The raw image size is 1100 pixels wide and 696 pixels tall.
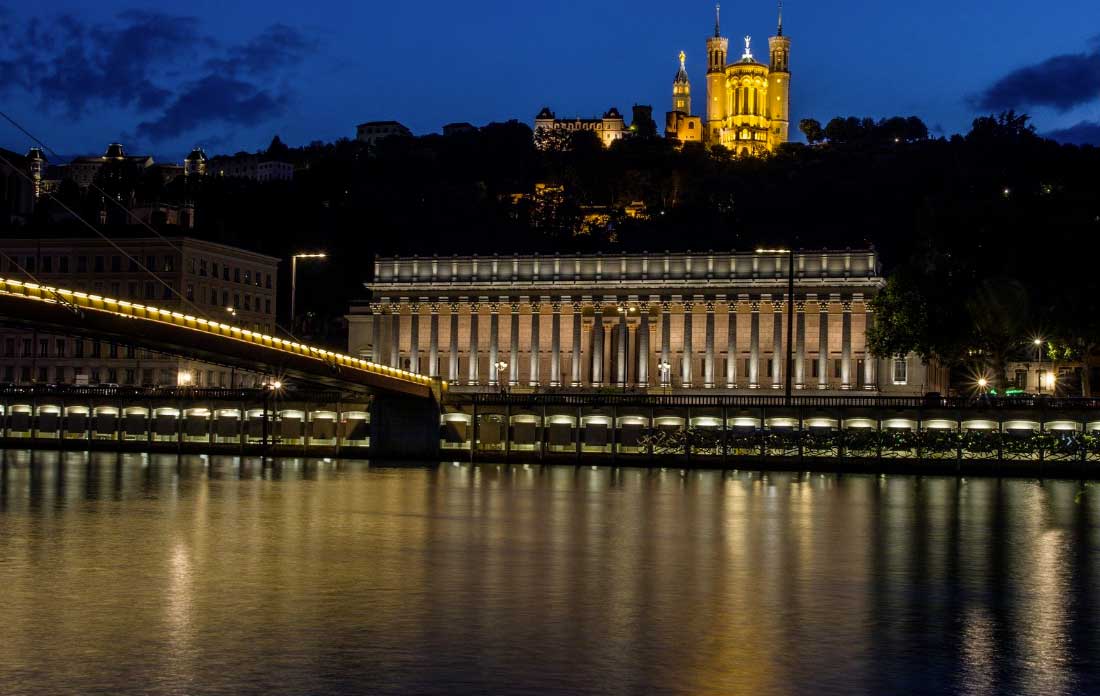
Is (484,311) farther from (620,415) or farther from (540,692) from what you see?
(540,692)

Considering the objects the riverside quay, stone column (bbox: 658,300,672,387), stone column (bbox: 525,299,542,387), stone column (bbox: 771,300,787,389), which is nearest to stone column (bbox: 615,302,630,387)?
stone column (bbox: 658,300,672,387)

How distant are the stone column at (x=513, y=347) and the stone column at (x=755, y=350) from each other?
2576 cm

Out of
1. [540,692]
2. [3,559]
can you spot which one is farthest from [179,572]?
[540,692]

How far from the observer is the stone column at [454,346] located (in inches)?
6649

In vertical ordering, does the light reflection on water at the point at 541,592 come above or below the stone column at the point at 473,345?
below

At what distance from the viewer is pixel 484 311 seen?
16850 cm

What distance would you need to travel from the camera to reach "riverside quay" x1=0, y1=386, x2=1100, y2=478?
97312 millimetres

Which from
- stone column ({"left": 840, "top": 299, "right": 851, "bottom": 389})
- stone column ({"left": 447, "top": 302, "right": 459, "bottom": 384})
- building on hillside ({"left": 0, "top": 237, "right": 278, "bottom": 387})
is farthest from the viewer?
stone column ({"left": 447, "top": 302, "right": 459, "bottom": 384})

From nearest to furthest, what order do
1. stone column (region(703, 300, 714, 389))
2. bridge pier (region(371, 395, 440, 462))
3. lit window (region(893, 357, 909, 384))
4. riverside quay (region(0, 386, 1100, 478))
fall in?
riverside quay (region(0, 386, 1100, 478))
bridge pier (region(371, 395, 440, 462))
lit window (region(893, 357, 909, 384))
stone column (region(703, 300, 714, 389))

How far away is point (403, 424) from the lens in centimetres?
10881

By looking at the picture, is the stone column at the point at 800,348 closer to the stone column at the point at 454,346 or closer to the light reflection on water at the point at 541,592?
the stone column at the point at 454,346

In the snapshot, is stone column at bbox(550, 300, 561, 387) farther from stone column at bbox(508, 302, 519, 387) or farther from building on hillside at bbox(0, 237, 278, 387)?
building on hillside at bbox(0, 237, 278, 387)

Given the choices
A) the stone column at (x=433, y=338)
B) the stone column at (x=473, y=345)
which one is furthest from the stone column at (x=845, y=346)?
the stone column at (x=433, y=338)

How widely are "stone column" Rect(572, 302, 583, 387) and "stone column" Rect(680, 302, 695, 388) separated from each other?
11262 millimetres
